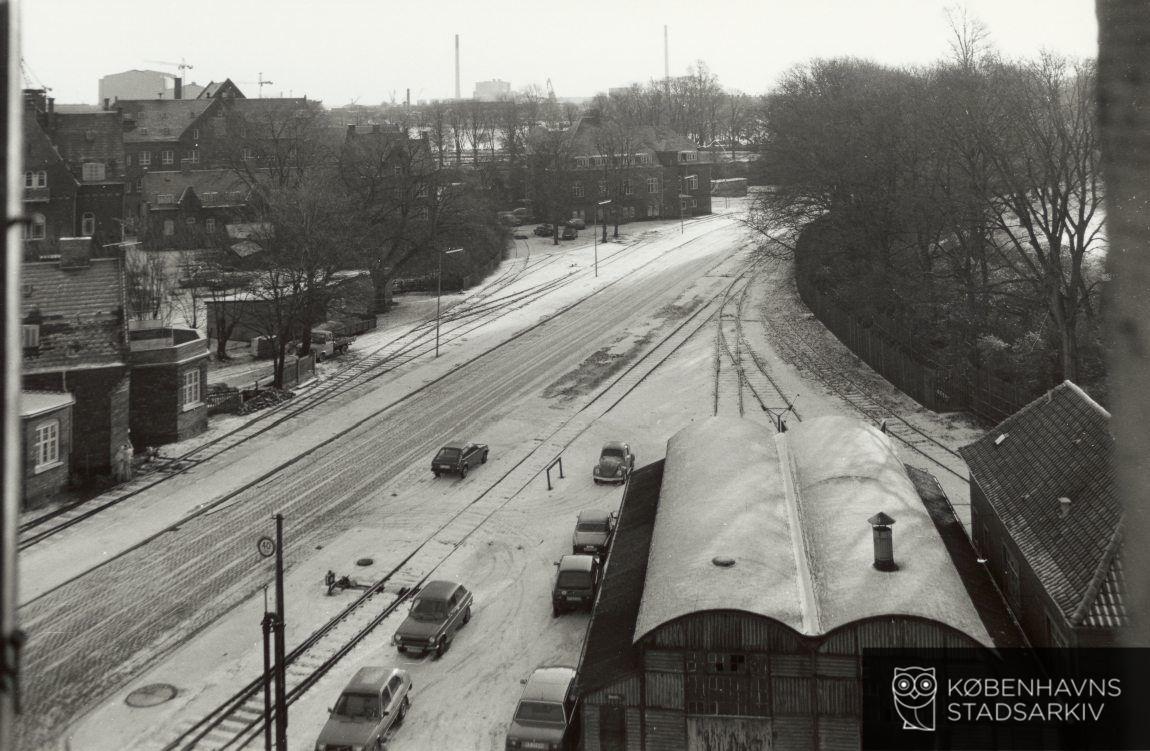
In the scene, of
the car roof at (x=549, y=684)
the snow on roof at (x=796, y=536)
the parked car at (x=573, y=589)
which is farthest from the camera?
the parked car at (x=573, y=589)

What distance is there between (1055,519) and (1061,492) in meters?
Result: 0.99

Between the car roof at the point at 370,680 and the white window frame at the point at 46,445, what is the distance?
729 inches

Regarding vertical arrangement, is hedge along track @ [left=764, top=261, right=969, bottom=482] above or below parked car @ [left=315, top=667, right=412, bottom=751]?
above

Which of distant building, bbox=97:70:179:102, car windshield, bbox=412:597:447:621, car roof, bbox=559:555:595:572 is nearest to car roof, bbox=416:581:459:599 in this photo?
car windshield, bbox=412:597:447:621

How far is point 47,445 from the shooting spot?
1320 inches

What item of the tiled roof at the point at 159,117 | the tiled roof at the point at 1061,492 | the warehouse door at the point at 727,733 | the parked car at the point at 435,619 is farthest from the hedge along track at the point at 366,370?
the tiled roof at the point at 159,117

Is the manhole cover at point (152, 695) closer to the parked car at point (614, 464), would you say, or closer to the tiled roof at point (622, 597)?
the tiled roof at point (622, 597)

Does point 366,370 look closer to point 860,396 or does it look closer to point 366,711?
point 860,396

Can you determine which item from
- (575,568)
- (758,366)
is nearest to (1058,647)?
(575,568)

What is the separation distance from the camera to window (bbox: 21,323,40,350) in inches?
1407

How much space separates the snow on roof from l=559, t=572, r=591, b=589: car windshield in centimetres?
251

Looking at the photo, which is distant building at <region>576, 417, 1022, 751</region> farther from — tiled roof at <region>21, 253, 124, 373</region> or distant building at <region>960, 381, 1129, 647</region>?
tiled roof at <region>21, 253, 124, 373</region>

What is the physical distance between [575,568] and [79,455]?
20.3m

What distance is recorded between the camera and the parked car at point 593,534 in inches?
1097
